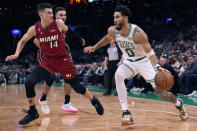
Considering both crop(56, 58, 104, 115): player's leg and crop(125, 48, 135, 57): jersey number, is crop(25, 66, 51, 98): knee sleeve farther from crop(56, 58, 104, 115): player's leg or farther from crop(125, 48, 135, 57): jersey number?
crop(125, 48, 135, 57): jersey number

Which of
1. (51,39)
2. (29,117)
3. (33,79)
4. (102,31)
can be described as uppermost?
(102,31)

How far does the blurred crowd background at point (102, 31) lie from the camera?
1172 cm

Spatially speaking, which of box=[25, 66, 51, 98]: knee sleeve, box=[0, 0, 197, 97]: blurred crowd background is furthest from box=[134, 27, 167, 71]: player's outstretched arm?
box=[0, 0, 197, 97]: blurred crowd background

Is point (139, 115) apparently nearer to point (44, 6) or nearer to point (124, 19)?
point (124, 19)

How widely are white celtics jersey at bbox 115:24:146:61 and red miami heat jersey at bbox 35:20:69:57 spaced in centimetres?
101

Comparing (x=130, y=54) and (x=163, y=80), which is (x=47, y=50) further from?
(x=163, y=80)

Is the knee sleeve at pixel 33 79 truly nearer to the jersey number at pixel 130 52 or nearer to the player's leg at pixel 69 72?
the player's leg at pixel 69 72

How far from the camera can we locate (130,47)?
4.66 m

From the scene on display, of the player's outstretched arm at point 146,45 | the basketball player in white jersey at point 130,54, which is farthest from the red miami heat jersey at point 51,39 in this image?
the player's outstretched arm at point 146,45

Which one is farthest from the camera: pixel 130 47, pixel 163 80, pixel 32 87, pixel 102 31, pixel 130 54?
pixel 102 31

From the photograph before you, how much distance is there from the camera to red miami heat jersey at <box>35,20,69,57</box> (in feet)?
15.3

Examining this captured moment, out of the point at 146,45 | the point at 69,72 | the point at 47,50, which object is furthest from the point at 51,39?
the point at 146,45

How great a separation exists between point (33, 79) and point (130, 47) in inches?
67.1

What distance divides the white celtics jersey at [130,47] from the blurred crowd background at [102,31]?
4.82 m
